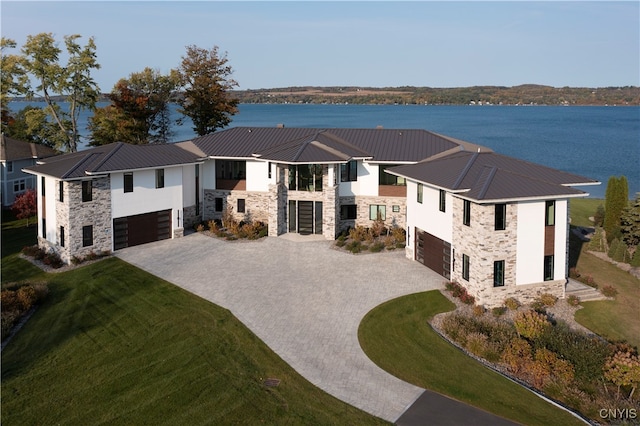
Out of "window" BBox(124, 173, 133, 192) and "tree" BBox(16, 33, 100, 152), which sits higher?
"tree" BBox(16, 33, 100, 152)

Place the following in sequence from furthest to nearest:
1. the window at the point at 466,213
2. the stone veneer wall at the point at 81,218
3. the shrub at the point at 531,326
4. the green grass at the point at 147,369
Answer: the stone veneer wall at the point at 81,218, the window at the point at 466,213, the shrub at the point at 531,326, the green grass at the point at 147,369

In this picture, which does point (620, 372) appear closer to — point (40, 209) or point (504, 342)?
point (504, 342)

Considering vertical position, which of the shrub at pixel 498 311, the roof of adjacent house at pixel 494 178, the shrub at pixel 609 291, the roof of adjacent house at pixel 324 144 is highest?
the roof of adjacent house at pixel 324 144

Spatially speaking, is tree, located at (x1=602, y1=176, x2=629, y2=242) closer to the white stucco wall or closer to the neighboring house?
the white stucco wall

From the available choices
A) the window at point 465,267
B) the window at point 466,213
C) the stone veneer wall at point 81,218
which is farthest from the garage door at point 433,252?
the stone veneer wall at point 81,218

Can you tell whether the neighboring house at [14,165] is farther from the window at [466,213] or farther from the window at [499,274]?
the window at [499,274]

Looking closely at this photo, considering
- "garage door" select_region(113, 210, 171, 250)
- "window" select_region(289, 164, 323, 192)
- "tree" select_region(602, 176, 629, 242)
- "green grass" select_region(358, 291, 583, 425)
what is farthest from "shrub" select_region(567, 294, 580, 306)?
"garage door" select_region(113, 210, 171, 250)

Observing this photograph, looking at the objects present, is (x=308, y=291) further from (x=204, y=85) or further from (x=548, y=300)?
(x=204, y=85)
